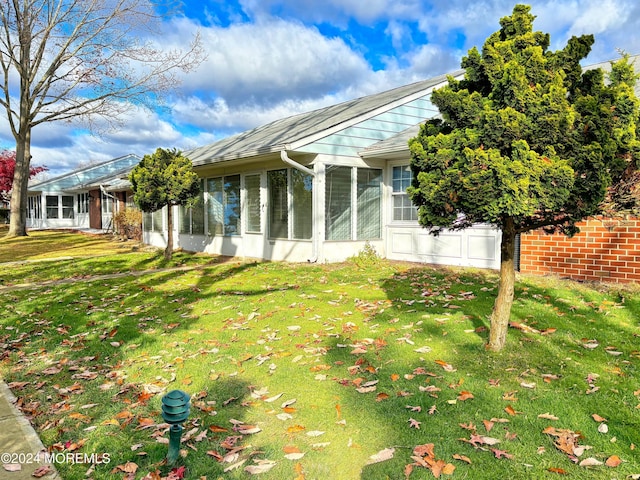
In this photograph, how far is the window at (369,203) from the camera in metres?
11.0

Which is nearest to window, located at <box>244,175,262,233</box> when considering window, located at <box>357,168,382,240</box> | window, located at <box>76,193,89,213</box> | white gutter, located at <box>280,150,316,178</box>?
white gutter, located at <box>280,150,316,178</box>

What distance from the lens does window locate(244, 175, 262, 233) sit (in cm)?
1225

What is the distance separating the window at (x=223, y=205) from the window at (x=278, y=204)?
157 centimetres

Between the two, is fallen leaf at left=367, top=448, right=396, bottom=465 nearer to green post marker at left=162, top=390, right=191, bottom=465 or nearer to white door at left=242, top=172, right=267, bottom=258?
green post marker at left=162, top=390, right=191, bottom=465

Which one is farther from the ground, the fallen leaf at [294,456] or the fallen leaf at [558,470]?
the fallen leaf at [558,470]

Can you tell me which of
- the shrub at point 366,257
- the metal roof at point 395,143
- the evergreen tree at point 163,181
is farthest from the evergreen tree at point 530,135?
the evergreen tree at point 163,181

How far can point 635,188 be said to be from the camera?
360 centimetres

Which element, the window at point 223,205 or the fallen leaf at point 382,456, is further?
the window at point 223,205

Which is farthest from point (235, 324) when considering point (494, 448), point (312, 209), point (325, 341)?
point (312, 209)

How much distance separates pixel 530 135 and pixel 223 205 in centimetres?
1117

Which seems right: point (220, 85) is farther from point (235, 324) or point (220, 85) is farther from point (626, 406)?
point (626, 406)

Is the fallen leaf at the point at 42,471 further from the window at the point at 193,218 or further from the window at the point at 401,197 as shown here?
the window at the point at 193,218

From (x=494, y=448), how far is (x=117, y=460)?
95.0 inches

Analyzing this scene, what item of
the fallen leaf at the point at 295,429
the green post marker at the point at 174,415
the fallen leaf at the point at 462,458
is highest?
the green post marker at the point at 174,415
